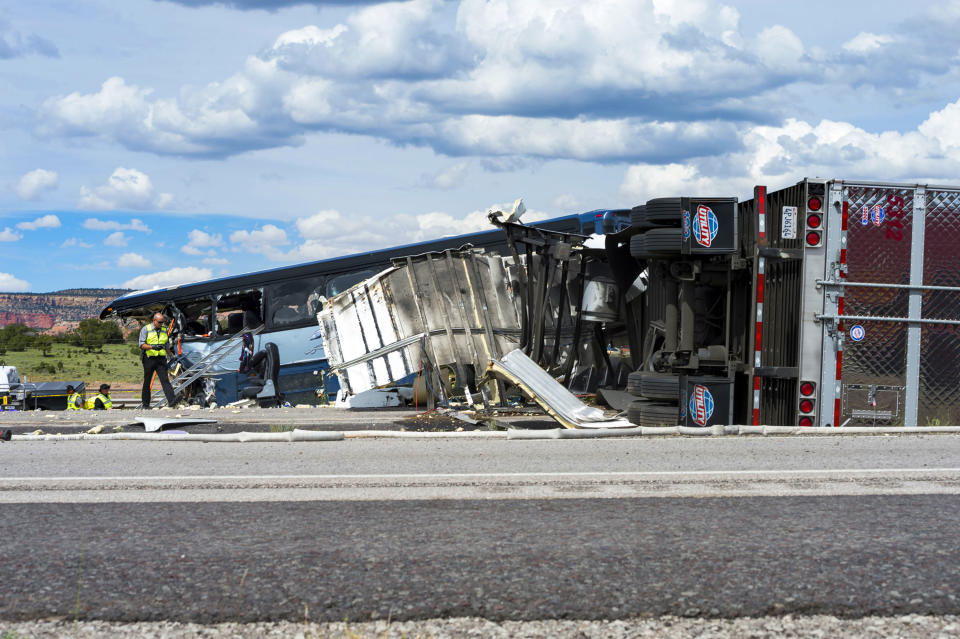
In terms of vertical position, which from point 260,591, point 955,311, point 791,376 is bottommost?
point 260,591

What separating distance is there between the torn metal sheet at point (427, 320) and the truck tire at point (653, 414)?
128 inches

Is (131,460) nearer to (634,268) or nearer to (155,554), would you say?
(155,554)

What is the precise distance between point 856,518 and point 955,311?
18.6ft

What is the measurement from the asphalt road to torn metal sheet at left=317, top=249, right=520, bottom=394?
5356 millimetres

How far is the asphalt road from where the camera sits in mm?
3691

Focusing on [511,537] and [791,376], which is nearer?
[511,537]

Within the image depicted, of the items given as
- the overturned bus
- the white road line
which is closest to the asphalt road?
the white road line

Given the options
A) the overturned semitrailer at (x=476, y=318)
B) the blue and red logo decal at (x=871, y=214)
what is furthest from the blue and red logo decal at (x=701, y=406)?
the overturned semitrailer at (x=476, y=318)

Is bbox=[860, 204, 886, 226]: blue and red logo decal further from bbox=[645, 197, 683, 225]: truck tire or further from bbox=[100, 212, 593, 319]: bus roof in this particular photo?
bbox=[100, 212, 593, 319]: bus roof

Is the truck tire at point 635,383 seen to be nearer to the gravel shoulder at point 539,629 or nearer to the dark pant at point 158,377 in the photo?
the gravel shoulder at point 539,629

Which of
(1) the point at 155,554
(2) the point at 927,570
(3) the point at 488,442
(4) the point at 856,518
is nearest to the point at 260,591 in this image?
(1) the point at 155,554

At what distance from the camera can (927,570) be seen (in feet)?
13.2

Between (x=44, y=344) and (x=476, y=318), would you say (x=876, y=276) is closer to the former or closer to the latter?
(x=476, y=318)


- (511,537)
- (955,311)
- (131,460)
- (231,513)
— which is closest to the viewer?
(511,537)
